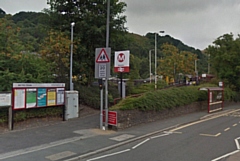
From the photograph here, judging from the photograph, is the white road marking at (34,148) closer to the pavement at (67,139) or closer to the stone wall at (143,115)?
the pavement at (67,139)

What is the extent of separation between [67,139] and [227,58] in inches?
1042

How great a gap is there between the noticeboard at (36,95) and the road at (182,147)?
611 cm

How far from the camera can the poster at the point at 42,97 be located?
14.5 metres

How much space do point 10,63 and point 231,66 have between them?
89.6ft

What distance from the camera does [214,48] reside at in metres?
34.6

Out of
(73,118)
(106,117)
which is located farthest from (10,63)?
(106,117)

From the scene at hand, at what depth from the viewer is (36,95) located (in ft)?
47.1

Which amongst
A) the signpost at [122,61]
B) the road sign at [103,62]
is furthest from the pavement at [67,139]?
the signpost at [122,61]

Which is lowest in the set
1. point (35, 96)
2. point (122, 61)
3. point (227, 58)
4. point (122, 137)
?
point (122, 137)

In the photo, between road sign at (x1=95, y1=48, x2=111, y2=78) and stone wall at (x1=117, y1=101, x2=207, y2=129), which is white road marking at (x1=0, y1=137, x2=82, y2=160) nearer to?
stone wall at (x1=117, y1=101, x2=207, y2=129)

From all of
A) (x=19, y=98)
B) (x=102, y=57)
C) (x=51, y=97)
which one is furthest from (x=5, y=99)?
(x=102, y=57)

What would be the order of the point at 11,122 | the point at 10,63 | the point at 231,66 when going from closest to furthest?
the point at 11,122
the point at 10,63
the point at 231,66

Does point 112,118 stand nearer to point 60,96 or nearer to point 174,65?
point 60,96

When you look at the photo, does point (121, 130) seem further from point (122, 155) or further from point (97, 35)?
point (97, 35)
